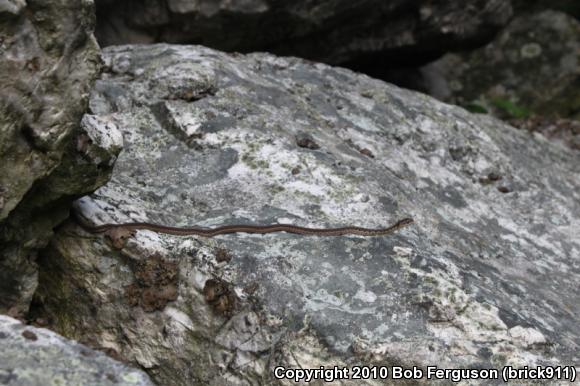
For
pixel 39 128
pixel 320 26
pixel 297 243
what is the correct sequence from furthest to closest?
pixel 320 26, pixel 297 243, pixel 39 128

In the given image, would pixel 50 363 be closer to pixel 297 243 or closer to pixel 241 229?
pixel 241 229

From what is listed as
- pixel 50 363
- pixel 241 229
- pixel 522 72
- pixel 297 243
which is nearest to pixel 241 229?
pixel 241 229

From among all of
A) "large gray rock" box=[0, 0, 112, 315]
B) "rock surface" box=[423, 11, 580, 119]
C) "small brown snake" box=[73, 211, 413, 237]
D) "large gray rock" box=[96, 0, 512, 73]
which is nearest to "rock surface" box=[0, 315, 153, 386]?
"large gray rock" box=[0, 0, 112, 315]

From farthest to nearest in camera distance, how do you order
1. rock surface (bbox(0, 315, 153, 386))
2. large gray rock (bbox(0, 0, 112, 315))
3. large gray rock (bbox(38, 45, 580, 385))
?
large gray rock (bbox(38, 45, 580, 385)), large gray rock (bbox(0, 0, 112, 315)), rock surface (bbox(0, 315, 153, 386))

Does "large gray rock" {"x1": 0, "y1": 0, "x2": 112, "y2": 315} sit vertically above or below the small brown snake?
above

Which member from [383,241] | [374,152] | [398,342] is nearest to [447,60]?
[374,152]

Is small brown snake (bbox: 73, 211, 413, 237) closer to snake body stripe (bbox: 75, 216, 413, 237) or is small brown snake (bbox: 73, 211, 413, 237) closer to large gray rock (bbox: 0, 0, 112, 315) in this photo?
snake body stripe (bbox: 75, 216, 413, 237)

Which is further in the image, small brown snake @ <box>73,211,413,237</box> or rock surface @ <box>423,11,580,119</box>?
rock surface @ <box>423,11,580,119</box>
